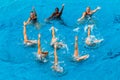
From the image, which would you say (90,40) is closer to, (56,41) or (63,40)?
(63,40)

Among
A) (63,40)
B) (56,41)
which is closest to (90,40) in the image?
(63,40)

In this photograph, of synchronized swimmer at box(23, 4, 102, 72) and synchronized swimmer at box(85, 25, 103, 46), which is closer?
synchronized swimmer at box(23, 4, 102, 72)

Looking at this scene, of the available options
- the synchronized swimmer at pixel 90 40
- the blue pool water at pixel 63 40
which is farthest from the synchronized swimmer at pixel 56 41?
the blue pool water at pixel 63 40

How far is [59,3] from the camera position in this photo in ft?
64.8

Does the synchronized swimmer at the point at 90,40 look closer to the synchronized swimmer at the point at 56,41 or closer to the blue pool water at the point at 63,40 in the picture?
the synchronized swimmer at the point at 56,41

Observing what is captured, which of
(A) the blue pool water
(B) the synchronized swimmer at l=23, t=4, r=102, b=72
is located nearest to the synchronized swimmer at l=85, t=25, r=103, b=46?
(B) the synchronized swimmer at l=23, t=4, r=102, b=72

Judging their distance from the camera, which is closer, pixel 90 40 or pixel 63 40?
pixel 90 40

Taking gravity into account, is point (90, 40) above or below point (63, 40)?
below

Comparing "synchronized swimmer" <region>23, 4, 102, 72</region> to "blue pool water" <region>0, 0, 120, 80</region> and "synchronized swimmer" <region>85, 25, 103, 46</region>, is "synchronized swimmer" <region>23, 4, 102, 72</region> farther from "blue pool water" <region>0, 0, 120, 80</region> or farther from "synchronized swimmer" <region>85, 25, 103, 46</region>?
"blue pool water" <region>0, 0, 120, 80</region>

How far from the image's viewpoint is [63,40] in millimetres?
16938

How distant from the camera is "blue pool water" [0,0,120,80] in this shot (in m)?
15.4

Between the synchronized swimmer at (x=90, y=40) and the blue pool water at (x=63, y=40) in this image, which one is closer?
the blue pool water at (x=63, y=40)

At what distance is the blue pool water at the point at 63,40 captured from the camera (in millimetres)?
15398

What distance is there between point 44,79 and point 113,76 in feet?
8.83
